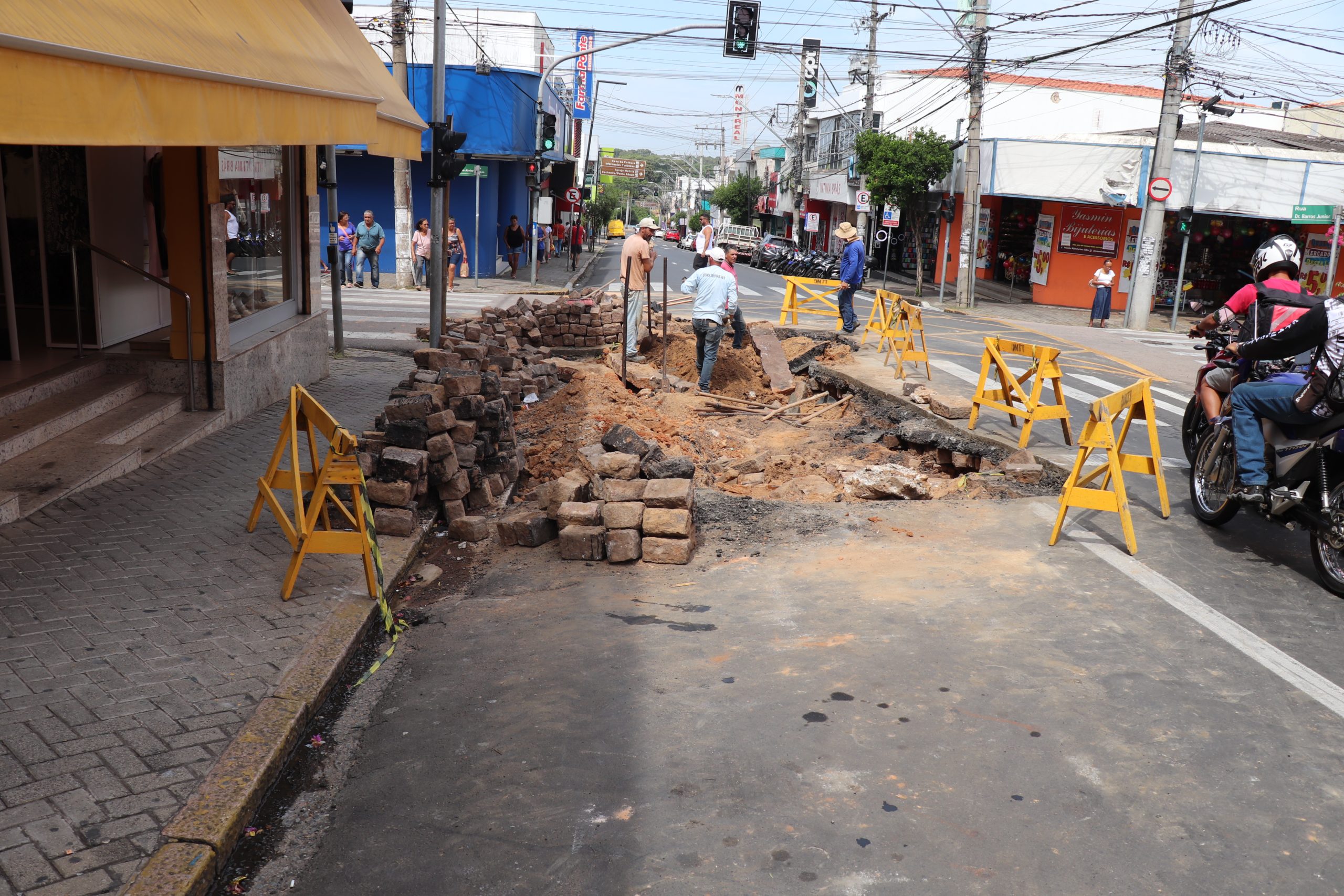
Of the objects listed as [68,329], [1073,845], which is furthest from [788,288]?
[1073,845]

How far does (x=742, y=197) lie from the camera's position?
9425 centimetres

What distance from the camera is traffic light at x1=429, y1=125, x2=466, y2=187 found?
12.4 metres

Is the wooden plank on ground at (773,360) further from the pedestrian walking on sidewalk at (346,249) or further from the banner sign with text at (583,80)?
the banner sign with text at (583,80)

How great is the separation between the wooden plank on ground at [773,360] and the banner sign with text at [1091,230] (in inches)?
823

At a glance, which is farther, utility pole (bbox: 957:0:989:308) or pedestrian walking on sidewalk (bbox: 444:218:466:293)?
utility pole (bbox: 957:0:989:308)

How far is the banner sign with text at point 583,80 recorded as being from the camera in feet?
172

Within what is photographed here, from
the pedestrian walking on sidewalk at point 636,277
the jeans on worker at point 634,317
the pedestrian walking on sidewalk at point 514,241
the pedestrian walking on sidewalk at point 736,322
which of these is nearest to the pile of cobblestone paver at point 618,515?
the pedestrian walking on sidewalk at point 636,277

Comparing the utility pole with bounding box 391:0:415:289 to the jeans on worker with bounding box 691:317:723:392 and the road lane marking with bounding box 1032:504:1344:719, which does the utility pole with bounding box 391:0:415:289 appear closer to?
the jeans on worker with bounding box 691:317:723:392

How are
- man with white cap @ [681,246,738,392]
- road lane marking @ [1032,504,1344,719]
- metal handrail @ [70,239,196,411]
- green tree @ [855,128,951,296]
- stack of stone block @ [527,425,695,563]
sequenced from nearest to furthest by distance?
road lane marking @ [1032,504,1344,719]
stack of stone block @ [527,425,695,563]
metal handrail @ [70,239,196,411]
man with white cap @ [681,246,738,392]
green tree @ [855,128,951,296]

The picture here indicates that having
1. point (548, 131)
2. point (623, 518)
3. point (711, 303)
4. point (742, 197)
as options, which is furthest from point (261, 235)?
point (742, 197)

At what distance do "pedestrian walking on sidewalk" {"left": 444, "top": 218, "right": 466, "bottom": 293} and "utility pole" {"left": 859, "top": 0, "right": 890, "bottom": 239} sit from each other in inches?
767

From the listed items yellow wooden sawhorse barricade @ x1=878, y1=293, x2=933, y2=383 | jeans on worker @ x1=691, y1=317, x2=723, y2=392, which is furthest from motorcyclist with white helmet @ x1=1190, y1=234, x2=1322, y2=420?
jeans on worker @ x1=691, y1=317, x2=723, y2=392

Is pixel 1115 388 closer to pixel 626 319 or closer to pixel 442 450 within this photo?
pixel 626 319

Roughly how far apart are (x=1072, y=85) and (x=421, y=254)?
33.0 meters
